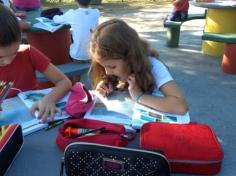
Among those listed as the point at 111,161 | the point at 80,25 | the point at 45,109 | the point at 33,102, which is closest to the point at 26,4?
the point at 80,25

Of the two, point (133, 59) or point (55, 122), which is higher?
point (133, 59)

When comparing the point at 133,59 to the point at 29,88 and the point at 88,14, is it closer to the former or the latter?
the point at 29,88

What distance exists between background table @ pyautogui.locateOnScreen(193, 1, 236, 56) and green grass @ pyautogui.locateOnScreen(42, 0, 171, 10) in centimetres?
447

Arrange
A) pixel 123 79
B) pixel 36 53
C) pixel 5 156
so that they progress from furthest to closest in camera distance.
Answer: pixel 36 53 → pixel 123 79 → pixel 5 156

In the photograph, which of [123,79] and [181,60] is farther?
[181,60]

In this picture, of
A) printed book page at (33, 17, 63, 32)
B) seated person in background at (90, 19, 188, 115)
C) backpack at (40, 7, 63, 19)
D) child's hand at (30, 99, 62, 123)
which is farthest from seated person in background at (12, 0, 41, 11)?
child's hand at (30, 99, 62, 123)

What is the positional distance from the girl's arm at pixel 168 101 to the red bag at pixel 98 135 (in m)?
0.36

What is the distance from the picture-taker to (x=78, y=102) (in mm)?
1571

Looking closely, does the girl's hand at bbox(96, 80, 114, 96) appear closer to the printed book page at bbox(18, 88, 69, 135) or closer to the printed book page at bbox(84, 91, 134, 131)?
the printed book page at bbox(84, 91, 134, 131)

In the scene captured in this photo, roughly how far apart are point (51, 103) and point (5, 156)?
0.46m

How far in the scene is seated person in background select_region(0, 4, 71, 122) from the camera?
1.57 meters

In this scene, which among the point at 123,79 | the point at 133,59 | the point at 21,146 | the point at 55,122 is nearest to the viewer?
the point at 21,146

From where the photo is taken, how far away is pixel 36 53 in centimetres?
199

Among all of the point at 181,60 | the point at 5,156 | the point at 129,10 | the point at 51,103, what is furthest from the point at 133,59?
the point at 129,10
